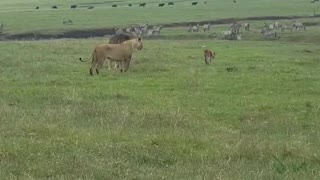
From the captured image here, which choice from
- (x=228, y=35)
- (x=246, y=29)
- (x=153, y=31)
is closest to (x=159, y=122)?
(x=228, y=35)

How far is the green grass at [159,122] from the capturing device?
381 inches

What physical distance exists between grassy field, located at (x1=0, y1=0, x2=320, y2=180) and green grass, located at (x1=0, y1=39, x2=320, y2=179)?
25 millimetres

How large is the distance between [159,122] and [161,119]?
244 millimetres

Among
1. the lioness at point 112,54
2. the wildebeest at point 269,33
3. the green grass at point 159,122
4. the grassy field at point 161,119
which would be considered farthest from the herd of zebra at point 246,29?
the lioness at point 112,54

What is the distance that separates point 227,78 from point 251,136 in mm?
9670

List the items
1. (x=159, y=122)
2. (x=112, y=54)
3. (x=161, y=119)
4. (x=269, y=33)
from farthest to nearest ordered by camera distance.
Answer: (x=269, y=33), (x=112, y=54), (x=161, y=119), (x=159, y=122)

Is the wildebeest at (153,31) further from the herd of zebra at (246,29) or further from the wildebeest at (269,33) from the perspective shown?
the wildebeest at (269,33)

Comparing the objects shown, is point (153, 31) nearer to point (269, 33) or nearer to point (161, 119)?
point (269, 33)

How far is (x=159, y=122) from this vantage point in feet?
44.8

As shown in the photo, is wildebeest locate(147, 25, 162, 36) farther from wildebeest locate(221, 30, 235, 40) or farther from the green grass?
the green grass

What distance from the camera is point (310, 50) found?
3684cm

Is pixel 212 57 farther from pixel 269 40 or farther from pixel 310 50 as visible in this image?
pixel 269 40

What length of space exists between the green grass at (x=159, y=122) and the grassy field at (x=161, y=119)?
2 cm

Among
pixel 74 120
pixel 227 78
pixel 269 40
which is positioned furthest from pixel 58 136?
pixel 269 40
